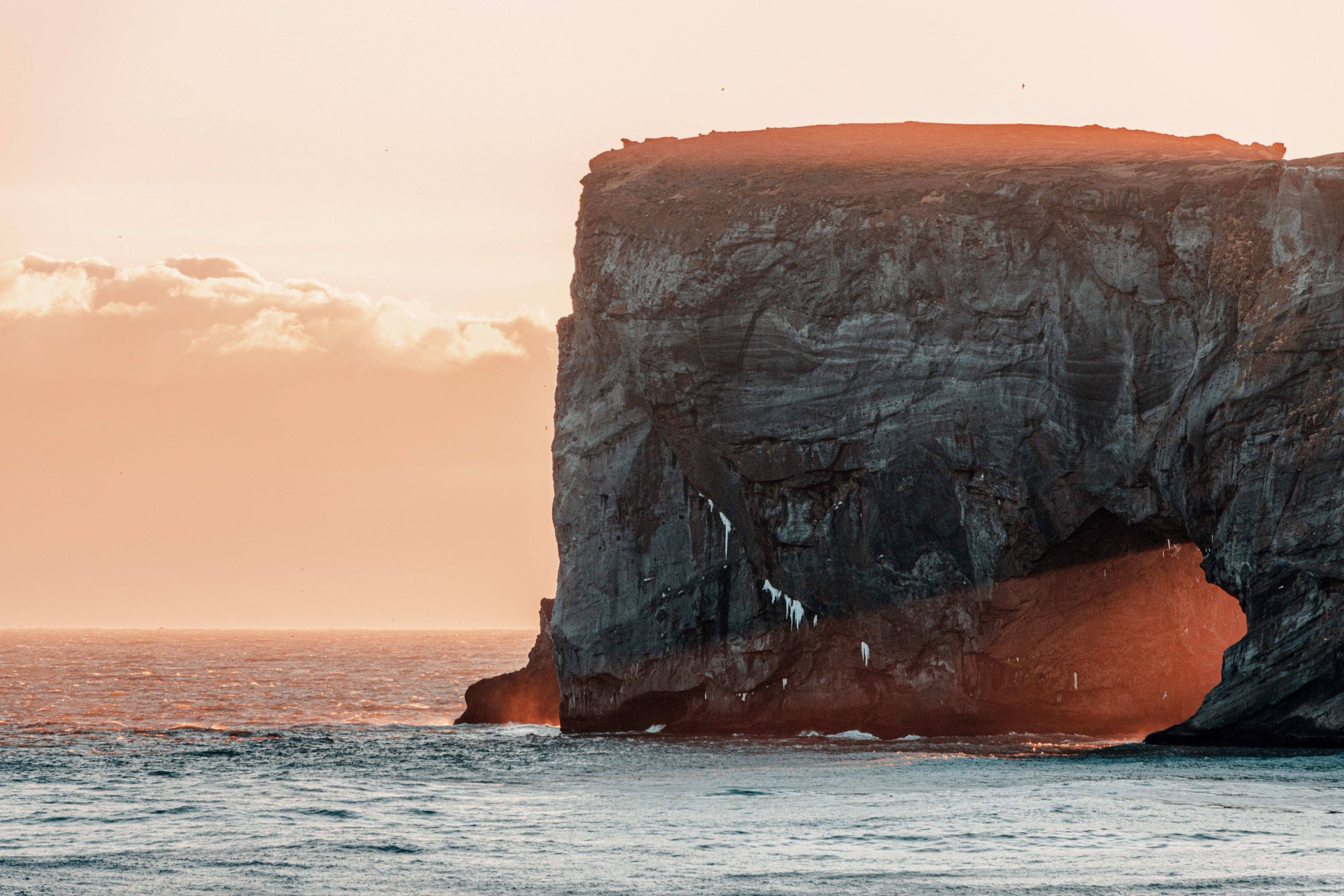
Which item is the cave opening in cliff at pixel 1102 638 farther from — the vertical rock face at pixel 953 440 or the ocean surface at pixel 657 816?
the ocean surface at pixel 657 816

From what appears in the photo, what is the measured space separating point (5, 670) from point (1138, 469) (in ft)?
337

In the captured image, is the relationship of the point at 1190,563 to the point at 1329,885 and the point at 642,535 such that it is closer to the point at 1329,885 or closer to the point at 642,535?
the point at 642,535

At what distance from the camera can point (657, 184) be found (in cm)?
5300

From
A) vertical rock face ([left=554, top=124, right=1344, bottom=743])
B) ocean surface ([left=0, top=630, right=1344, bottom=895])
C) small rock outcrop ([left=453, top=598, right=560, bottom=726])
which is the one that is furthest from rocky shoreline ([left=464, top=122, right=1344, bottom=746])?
small rock outcrop ([left=453, top=598, right=560, bottom=726])

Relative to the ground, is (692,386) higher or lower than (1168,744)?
higher

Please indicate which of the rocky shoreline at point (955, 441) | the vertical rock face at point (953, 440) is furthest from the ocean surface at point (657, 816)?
the rocky shoreline at point (955, 441)

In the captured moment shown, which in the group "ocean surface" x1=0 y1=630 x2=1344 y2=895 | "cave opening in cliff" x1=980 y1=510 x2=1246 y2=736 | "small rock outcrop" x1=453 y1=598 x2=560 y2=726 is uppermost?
"cave opening in cliff" x1=980 y1=510 x2=1246 y2=736

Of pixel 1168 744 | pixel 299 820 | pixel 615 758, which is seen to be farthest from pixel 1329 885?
pixel 615 758

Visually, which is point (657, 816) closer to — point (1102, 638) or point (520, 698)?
point (1102, 638)

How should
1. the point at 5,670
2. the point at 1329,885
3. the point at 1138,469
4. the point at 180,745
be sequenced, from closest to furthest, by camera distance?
the point at 1329,885, the point at 1138,469, the point at 180,745, the point at 5,670

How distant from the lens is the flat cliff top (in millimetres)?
49812

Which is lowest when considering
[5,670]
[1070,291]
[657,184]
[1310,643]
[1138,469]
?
[5,670]

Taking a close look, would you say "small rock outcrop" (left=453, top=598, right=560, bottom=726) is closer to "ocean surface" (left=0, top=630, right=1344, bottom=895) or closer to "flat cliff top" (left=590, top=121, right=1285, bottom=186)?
"ocean surface" (left=0, top=630, right=1344, bottom=895)

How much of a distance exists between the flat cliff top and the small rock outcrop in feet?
68.9
